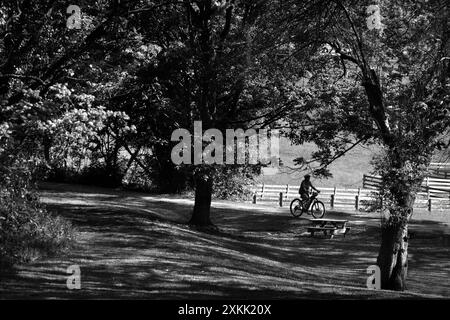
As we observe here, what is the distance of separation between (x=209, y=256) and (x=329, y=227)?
1121 centimetres

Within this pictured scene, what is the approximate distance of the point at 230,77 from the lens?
2084 centimetres

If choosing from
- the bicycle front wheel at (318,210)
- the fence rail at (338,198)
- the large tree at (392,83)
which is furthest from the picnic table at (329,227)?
the fence rail at (338,198)

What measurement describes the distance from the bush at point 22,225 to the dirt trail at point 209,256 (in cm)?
45

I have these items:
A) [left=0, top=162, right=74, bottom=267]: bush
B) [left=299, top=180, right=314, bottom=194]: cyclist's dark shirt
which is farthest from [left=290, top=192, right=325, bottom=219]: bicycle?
[left=0, top=162, right=74, bottom=267]: bush

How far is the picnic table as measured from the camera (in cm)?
2706

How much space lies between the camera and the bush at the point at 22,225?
43.9ft

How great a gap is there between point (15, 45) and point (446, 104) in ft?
29.4

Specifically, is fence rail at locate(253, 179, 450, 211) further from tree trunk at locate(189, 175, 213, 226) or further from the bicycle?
tree trunk at locate(189, 175, 213, 226)

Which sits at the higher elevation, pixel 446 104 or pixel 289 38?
pixel 289 38

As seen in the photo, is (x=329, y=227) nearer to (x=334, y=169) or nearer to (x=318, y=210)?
(x=318, y=210)

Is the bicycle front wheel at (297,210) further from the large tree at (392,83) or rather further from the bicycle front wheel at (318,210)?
the large tree at (392,83)

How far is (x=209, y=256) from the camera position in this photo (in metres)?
16.9
